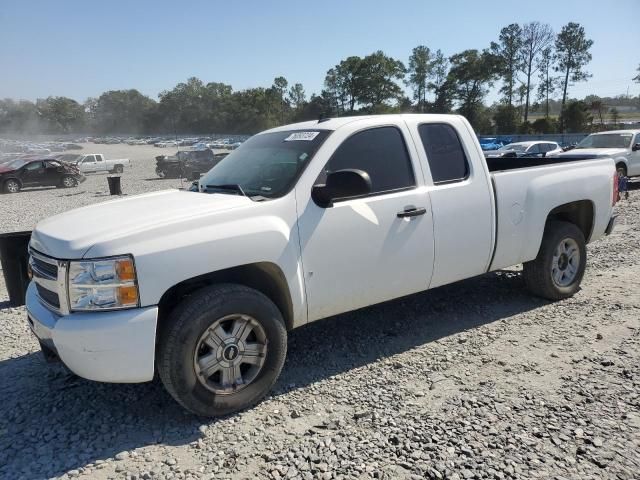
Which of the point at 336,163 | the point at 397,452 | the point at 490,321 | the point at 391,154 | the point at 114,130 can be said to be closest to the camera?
the point at 397,452

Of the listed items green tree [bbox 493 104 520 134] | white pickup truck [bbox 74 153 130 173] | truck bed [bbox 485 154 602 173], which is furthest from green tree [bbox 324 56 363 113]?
truck bed [bbox 485 154 602 173]

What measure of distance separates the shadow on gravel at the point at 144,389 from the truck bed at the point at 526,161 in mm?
1592

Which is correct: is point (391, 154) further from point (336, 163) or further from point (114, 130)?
point (114, 130)

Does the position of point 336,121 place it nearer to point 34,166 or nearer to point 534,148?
point 534,148

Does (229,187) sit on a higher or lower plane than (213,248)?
higher

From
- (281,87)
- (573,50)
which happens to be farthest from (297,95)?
(573,50)

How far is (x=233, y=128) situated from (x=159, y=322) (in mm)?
128888

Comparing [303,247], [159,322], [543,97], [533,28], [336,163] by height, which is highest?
[533,28]

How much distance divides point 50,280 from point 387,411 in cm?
230

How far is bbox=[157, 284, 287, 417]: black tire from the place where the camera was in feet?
9.94

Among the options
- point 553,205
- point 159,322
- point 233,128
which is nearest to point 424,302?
point 553,205

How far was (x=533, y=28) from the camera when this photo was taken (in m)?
71.8

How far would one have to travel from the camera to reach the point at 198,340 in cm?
309

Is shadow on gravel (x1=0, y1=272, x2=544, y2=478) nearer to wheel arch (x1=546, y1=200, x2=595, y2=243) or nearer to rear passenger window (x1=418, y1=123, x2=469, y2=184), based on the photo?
wheel arch (x1=546, y1=200, x2=595, y2=243)
